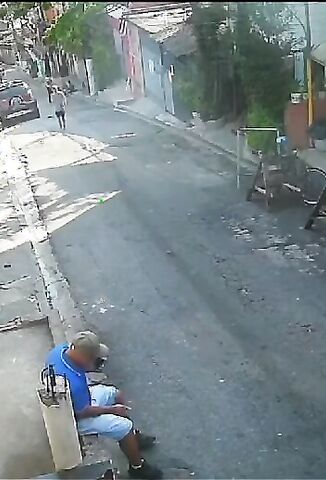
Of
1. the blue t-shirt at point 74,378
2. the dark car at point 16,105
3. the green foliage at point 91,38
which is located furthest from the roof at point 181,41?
the blue t-shirt at point 74,378

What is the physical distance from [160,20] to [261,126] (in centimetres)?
975

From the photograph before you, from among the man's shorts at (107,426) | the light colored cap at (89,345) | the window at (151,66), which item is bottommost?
the man's shorts at (107,426)

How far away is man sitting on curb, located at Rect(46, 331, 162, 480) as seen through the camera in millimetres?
5844

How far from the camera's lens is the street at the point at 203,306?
657cm

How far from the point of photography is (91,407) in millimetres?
5965

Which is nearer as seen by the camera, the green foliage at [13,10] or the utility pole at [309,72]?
the green foliage at [13,10]

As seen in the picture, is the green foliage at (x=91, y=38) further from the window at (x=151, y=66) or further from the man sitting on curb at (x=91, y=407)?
the man sitting on curb at (x=91, y=407)

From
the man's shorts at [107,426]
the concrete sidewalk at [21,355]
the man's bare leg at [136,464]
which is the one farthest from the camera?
the concrete sidewalk at [21,355]

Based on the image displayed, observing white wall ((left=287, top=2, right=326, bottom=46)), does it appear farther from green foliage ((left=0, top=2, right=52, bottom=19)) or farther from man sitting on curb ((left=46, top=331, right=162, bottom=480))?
man sitting on curb ((left=46, top=331, right=162, bottom=480))

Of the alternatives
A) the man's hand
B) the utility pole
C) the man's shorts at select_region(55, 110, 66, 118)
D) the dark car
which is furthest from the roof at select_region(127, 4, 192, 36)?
the man's hand

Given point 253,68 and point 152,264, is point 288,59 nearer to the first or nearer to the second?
point 253,68

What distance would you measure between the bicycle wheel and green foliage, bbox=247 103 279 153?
1.89 metres

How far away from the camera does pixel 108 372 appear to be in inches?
316

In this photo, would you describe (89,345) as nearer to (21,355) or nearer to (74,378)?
(74,378)
